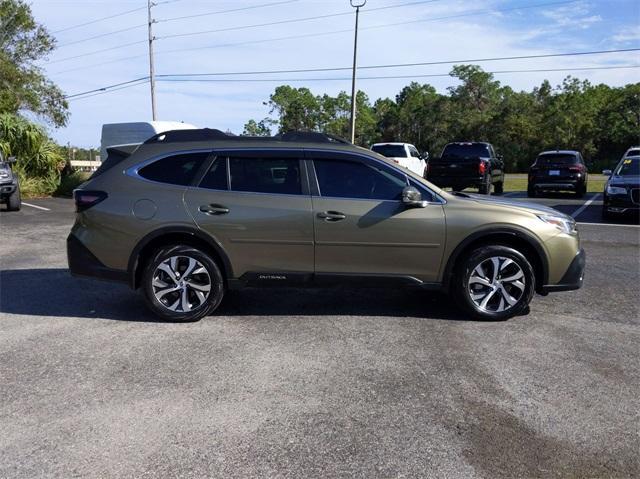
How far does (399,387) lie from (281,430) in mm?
972

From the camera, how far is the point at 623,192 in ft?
42.9

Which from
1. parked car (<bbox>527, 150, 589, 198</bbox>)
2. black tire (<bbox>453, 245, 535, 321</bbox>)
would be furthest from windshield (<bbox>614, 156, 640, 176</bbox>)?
black tire (<bbox>453, 245, 535, 321</bbox>)

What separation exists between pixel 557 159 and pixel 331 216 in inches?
655

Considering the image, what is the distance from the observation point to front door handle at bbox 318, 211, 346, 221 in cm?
527

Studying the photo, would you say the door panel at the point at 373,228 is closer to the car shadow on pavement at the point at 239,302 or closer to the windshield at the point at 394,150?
the car shadow on pavement at the point at 239,302

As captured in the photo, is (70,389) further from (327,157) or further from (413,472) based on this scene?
(327,157)

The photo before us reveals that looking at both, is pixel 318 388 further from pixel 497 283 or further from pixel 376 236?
pixel 497 283

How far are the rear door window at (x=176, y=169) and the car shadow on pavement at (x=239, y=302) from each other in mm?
1328

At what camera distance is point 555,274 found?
17.7 feet

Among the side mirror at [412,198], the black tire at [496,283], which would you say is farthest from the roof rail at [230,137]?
the black tire at [496,283]

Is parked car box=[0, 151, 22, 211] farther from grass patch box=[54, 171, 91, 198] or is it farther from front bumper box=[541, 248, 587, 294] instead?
front bumper box=[541, 248, 587, 294]

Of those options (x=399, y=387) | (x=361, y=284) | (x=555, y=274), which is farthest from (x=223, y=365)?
(x=555, y=274)

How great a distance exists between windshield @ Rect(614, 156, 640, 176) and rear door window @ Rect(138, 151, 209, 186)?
1173 cm

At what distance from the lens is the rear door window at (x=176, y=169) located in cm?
543
